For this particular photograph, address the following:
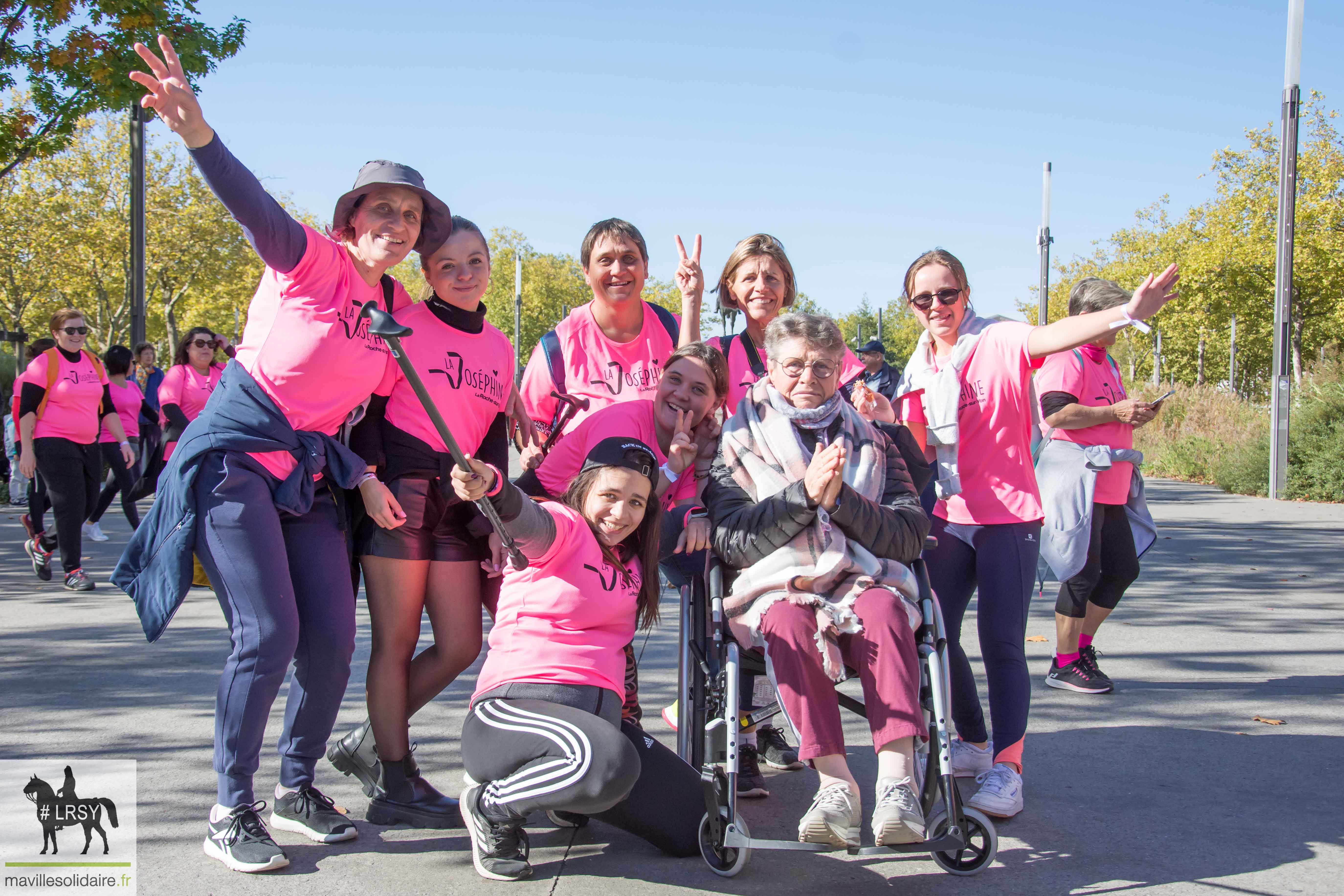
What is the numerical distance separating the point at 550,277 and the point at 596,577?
65.6 meters

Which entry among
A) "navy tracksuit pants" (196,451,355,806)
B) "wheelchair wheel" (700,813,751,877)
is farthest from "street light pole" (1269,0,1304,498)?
"navy tracksuit pants" (196,451,355,806)

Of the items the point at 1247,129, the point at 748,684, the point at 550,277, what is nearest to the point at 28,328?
the point at 550,277

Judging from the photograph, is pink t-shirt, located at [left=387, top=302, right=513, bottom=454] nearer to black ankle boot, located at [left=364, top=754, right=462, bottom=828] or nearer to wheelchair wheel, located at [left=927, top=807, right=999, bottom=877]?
black ankle boot, located at [left=364, top=754, right=462, bottom=828]

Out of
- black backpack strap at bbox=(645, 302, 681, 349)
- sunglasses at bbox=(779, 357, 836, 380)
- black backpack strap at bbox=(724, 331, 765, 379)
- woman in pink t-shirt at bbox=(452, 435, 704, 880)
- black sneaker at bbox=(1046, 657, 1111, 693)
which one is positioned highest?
black backpack strap at bbox=(645, 302, 681, 349)

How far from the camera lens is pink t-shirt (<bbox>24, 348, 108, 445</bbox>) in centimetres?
757

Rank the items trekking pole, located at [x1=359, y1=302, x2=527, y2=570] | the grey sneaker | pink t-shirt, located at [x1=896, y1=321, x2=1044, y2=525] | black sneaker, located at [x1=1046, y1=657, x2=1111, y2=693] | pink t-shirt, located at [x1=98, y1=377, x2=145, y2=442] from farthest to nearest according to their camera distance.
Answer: pink t-shirt, located at [x1=98, y1=377, x2=145, y2=442] < black sneaker, located at [x1=1046, y1=657, x2=1111, y2=693] < pink t-shirt, located at [x1=896, y1=321, x2=1044, y2=525] < the grey sneaker < trekking pole, located at [x1=359, y1=302, x2=527, y2=570]

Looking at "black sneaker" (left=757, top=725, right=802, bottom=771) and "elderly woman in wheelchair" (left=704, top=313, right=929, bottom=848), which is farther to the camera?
"black sneaker" (left=757, top=725, right=802, bottom=771)

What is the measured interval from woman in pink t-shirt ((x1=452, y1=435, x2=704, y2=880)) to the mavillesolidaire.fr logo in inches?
40.9

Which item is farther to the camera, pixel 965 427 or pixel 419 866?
pixel 965 427

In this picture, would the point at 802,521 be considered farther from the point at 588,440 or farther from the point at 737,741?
the point at 588,440

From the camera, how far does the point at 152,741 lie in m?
4.14

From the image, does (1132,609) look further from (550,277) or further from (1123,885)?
(550,277)

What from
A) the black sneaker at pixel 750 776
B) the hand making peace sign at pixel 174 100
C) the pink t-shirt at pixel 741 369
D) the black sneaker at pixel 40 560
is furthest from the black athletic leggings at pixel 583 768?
the black sneaker at pixel 40 560

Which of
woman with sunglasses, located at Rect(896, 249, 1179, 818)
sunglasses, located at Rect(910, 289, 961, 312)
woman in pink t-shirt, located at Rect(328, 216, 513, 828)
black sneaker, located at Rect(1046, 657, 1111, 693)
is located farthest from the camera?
black sneaker, located at Rect(1046, 657, 1111, 693)
